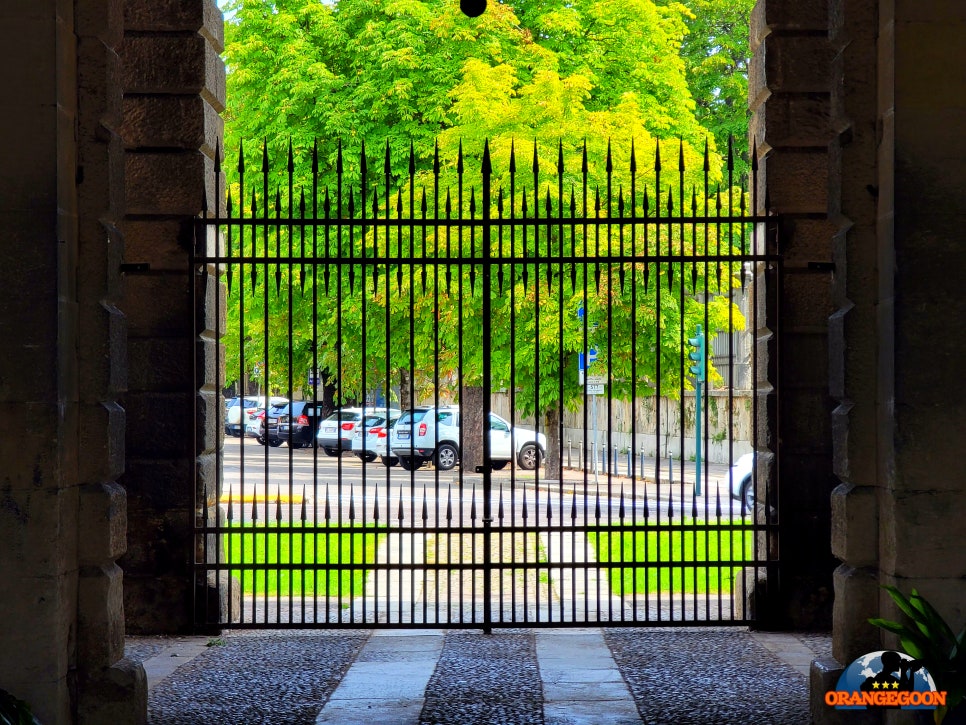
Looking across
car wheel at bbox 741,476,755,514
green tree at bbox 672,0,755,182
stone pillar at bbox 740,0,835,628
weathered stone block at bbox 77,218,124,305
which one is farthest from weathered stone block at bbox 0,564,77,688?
green tree at bbox 672,0,755,182

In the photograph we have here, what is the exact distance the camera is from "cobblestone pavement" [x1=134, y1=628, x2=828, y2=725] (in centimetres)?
645

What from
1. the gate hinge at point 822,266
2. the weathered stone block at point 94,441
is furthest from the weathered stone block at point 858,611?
the weathered stone block at point 94,441

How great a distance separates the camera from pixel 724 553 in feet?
46.0

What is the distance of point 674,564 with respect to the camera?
859 centimetres

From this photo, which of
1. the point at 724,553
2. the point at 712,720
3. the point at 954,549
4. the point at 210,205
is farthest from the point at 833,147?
the point at 724,553

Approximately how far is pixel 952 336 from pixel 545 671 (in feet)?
11.0

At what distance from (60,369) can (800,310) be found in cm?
531

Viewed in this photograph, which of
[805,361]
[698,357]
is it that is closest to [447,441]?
[698,357]

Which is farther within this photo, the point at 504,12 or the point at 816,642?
the point at 504,12

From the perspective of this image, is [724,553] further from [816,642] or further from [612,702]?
[612,702]

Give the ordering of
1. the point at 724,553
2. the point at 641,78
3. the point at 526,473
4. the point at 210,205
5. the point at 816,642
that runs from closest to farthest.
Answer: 1. the point at 816,642
2. the point at 210,205
3. the point at 724,553
4. the point at 641,78
5. the point at 526,473

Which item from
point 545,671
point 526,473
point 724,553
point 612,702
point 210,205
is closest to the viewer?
point 612,702

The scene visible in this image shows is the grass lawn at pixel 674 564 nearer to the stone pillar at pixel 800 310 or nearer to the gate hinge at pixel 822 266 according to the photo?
the stone pillar at pixel 800 310

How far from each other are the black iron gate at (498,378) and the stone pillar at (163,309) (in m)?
0.20
